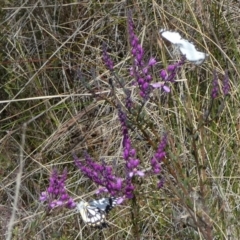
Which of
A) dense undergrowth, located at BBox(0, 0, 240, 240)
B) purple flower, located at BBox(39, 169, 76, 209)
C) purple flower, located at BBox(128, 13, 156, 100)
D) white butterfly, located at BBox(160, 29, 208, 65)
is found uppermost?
white butterfly, located at BBox(160, 29, 208, 65)

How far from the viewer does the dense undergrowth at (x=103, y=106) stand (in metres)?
1.92

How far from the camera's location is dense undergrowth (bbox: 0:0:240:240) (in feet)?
6.31

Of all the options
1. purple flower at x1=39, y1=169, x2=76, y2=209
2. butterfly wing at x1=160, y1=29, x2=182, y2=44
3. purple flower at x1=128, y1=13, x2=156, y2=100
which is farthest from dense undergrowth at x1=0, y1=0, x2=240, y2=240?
butterfly wing at x1=160, y1=29, x2=182, y2=44

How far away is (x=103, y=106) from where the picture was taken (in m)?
2.35

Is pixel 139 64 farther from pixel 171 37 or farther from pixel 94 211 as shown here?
pixel 94 211

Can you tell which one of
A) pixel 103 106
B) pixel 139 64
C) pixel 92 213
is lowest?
pixel 103 106

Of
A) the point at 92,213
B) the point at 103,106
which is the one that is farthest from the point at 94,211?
the point at 103,106

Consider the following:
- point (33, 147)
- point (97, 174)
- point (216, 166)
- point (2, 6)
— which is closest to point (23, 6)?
point (2, 6)

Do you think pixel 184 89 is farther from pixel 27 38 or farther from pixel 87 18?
pixel 27 38

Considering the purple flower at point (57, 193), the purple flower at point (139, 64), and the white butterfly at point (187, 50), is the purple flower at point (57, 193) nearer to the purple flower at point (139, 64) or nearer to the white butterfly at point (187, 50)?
the purple flower at point (139, 64)

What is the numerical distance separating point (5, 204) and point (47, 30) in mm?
703

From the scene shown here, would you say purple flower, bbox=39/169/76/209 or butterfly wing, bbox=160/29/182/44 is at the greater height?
butterfly wing, bbox=160/29/182/44

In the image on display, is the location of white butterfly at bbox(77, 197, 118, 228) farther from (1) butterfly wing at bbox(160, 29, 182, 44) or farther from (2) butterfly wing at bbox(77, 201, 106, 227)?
(1) butterfly wing at bbox(160, 29, 182, 44)

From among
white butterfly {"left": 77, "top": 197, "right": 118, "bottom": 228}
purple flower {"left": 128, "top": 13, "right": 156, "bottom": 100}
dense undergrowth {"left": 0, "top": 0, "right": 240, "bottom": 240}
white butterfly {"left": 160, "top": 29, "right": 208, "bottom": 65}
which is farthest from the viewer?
dense undergrowth {"left": 0, "top": 0, "right": 240, "bottom": 240}
